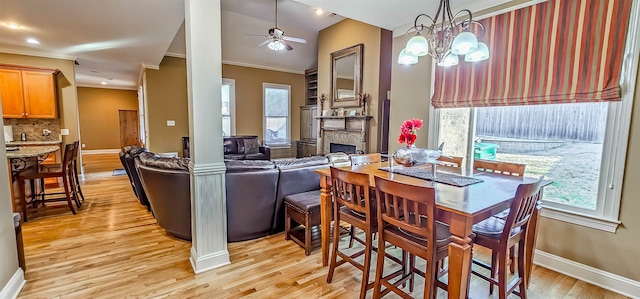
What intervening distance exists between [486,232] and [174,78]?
6.86 m

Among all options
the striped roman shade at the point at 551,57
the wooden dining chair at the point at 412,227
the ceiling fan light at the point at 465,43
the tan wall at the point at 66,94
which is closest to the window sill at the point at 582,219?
the striped roman shade at the point at 551,57

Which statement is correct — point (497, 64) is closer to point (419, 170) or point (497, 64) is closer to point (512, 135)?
point (512, 135)

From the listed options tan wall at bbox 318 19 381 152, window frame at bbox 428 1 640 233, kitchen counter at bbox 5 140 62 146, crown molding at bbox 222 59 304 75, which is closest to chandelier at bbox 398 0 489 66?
window frame at bbox 428 1 640 233

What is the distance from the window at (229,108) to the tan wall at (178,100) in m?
0.12

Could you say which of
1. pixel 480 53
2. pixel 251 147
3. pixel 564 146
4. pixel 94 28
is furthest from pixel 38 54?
pixel 564 146

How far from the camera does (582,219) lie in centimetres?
232

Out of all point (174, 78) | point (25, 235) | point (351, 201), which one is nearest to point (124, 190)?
point (25, 235)

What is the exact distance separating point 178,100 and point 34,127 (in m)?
2.66

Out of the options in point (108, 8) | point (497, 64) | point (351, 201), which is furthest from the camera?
point (108, 8)

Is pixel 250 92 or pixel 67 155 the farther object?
pixel 250 92

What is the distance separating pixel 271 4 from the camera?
516 cm

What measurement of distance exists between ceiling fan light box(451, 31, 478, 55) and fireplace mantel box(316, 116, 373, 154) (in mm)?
3312

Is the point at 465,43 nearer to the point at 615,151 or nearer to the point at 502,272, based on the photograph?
the point at 502,272

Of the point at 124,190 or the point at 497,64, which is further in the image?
the point at 124,190
